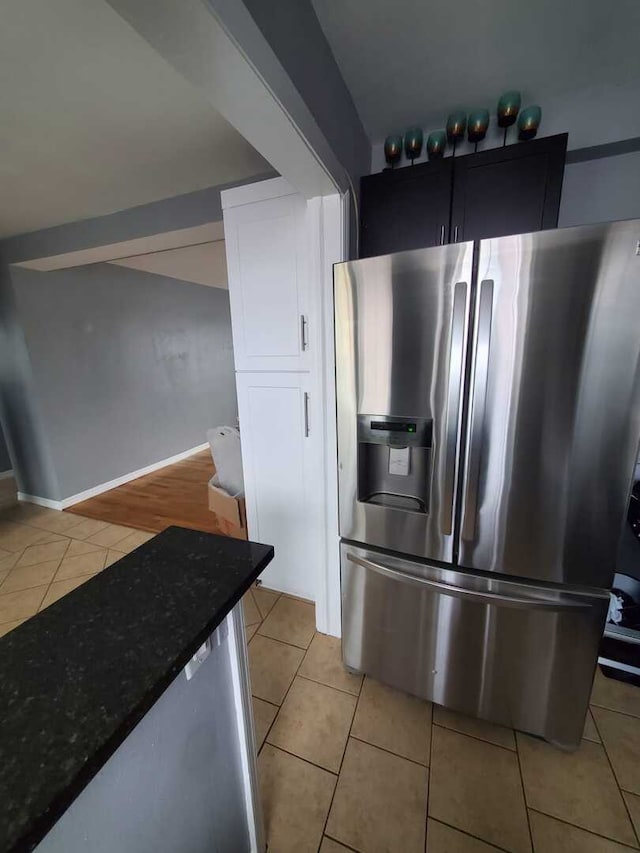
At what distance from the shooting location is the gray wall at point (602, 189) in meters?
1.56

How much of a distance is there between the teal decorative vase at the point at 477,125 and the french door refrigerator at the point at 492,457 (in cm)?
97

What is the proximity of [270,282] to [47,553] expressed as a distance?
2.68 meters

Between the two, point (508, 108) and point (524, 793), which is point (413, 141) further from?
point (524, 793)

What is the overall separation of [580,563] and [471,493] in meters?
0.39

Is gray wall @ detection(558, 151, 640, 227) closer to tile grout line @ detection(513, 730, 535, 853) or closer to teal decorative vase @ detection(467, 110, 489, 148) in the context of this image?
teal decorative vase @ detection(467, 110, 489, 148)

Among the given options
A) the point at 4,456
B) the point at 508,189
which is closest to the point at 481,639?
the point at 508,189

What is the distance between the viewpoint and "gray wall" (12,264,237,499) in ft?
10.5

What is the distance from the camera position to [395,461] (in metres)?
1.31

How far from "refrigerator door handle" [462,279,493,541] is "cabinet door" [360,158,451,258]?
0.68 m

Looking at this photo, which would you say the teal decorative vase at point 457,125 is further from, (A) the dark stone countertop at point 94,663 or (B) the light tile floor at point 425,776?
(B) the light tile floor at point 425,776

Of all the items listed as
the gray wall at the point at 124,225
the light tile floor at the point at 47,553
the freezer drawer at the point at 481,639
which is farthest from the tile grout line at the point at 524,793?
the gray wall at the point at 124,225

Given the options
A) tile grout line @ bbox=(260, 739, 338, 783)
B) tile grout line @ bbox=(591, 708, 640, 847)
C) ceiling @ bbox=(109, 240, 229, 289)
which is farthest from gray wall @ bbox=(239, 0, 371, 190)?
tile grout line @ bbox=(591, 708, 640, 847)

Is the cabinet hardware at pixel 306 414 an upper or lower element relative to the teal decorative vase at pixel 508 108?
lower

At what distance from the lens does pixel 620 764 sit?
1.24m
